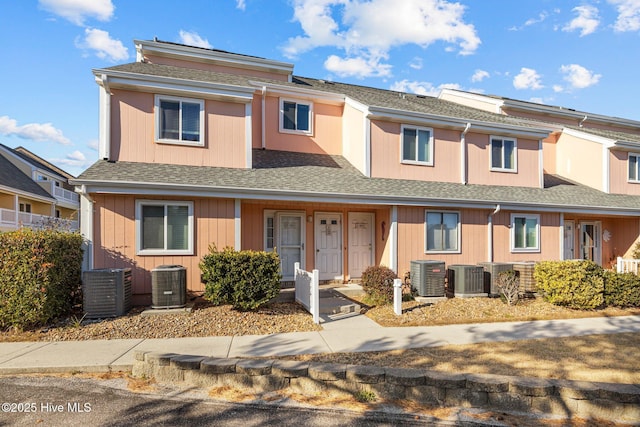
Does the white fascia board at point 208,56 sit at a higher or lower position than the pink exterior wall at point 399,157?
higher

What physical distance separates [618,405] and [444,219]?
25.0ft

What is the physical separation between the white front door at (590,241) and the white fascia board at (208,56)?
47.0 ft

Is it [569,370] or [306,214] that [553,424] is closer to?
[569,370]

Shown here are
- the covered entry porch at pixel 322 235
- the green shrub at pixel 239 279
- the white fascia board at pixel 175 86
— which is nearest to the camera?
the green shrub at pixel 239 279

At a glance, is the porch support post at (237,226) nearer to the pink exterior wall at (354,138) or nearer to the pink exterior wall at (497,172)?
the pink exterior wall at (354,138)

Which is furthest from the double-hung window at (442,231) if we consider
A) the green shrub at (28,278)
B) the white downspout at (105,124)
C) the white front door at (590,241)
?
the green shrub at (28,278)

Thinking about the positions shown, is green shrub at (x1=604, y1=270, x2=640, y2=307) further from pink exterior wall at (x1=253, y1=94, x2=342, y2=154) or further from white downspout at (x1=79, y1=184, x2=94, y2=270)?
white downspout at (x1=79, y1=184, x2=94, y2=270)

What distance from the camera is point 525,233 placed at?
1230cm

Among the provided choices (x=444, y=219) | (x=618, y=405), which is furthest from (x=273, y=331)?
(x=444, y=219)

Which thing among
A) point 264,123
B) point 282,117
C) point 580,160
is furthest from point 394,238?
point 580,160

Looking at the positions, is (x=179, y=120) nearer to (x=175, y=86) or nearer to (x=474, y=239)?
(x=175, y=86)

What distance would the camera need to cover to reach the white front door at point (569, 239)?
15.0m

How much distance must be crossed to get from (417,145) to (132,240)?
29.7 ft

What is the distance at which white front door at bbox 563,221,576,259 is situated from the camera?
49.1ft
